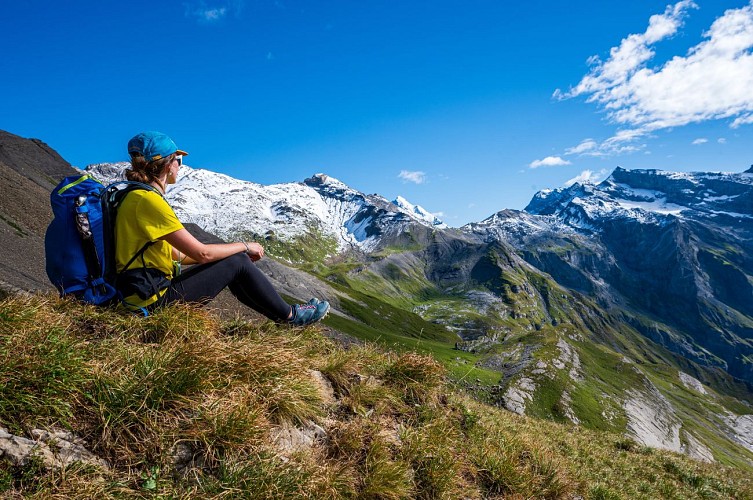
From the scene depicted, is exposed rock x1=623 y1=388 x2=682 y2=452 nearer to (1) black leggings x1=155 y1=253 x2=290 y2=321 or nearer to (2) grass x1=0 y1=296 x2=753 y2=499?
(2) grass x1=0 y1=296 x2=753 y2=499

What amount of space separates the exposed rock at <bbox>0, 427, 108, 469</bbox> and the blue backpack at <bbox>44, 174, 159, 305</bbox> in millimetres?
2829

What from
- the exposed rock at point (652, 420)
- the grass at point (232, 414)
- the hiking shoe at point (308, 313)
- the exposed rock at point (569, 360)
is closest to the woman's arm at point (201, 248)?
the grass at point (232, 414)

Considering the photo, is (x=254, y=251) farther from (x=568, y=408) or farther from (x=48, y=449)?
(x=568, y=408)

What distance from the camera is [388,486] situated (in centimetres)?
523

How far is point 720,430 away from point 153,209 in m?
249

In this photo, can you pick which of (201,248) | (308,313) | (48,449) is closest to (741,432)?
(308,313)

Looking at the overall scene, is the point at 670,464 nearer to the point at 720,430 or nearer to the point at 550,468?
the point at 550,468

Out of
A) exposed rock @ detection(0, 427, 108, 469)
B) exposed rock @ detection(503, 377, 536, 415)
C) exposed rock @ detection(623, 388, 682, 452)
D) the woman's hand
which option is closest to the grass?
exposed rock @ detection(0, 427, 108, 469)

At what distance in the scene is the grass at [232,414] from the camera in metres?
3.99

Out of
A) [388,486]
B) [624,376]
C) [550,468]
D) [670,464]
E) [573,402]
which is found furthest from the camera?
[624,376]

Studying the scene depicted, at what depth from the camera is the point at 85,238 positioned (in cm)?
587

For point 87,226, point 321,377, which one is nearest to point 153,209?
point 87,226

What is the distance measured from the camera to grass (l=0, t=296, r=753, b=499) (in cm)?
399

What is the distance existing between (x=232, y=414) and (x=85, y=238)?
3.70 meters
